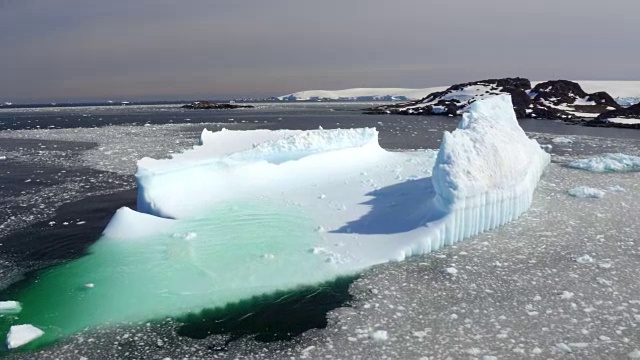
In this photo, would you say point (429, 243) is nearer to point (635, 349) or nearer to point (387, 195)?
point (387, 195)

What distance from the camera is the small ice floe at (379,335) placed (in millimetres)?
5651

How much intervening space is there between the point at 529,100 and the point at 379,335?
5511 centimetres

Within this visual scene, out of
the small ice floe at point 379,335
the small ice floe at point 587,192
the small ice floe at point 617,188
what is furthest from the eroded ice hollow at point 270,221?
the small ice floe at point 617,188

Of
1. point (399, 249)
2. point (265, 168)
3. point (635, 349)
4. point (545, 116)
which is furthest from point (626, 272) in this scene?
point (545, 116)

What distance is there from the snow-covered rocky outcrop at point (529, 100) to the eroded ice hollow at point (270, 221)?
40455 millimetres

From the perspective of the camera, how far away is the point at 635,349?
5.30 m

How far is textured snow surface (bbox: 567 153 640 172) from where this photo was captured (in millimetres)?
16203

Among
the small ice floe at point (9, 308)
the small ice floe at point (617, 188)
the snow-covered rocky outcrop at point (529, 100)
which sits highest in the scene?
the snow-covered rocky outcrop at point (529, 100)

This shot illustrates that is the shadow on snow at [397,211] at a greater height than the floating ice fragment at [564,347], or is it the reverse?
the shadow on snow at [397,211]

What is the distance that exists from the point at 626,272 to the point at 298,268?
5.09 meters

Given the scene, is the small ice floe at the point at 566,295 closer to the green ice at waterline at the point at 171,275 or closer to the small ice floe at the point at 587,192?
the green ice at waterline at the point at 171,275

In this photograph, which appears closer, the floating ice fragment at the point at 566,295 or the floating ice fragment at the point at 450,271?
the floating ice fragment at the point at 566,295

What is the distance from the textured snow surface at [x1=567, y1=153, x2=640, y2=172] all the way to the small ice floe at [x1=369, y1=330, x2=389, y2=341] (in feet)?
44.5

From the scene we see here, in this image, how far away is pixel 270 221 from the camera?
991cm
